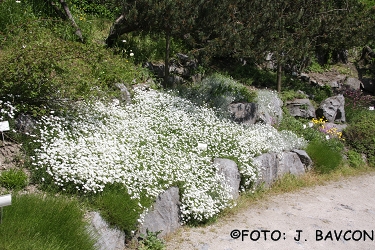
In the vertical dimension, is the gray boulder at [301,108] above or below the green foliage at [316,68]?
below

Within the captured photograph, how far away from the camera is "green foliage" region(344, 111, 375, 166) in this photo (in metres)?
10.8

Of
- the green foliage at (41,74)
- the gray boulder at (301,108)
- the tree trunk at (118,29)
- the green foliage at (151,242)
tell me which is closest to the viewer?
the green foliage at (151,242)

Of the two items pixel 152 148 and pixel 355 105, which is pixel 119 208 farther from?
pixel 355 105

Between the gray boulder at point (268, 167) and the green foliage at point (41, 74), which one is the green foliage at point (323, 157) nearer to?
the gray boulder at point (268, 167)

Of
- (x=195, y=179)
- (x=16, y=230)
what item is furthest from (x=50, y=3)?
(x=16, y=230)

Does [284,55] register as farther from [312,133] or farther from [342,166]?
[342,166]

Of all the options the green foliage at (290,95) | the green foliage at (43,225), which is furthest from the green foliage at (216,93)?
the green foliage at (43,225)

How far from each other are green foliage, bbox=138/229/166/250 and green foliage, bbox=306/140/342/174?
16.9ft

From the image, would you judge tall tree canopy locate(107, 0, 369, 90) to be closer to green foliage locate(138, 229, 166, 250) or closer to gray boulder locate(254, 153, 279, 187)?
gray boulder locate(254, 153, 279, 187)

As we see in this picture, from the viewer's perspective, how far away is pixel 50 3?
10.1 meters

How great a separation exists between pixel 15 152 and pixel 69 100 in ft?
4.21

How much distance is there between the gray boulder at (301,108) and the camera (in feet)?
37.1

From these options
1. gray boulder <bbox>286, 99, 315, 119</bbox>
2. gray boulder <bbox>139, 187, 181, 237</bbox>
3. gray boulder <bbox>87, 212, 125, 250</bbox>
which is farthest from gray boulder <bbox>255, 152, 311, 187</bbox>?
gray boulder <bbox>87, 212, 125, 250</bbox>

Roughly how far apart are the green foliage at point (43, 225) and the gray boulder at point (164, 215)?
120 centimetres
